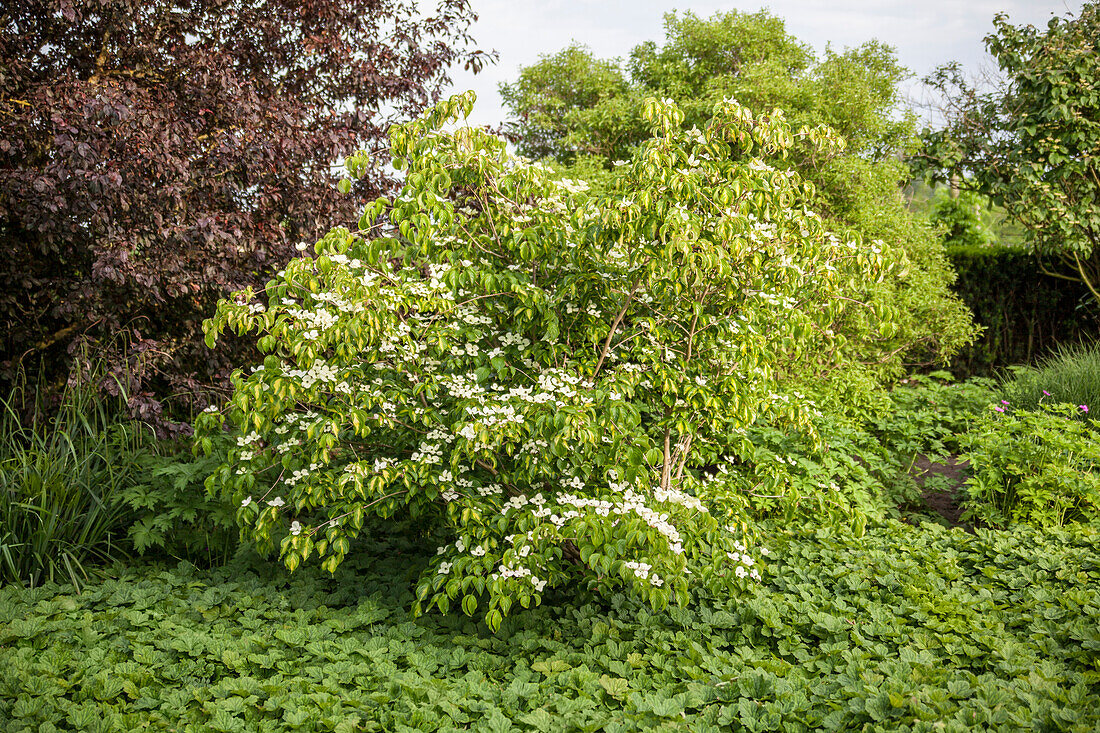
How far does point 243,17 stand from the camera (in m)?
4.83

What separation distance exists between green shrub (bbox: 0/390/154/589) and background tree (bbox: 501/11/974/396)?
4636 mm

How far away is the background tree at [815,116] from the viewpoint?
7121mm

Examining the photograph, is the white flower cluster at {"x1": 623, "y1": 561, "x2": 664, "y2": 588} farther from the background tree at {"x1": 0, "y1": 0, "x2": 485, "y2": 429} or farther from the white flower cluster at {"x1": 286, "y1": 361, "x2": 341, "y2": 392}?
the background tree at {"x1": 0, "y1": 0, "x2": 485, "y2": 429}

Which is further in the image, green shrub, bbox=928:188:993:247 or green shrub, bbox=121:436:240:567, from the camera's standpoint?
green shrub, bbox=928:188:993:247

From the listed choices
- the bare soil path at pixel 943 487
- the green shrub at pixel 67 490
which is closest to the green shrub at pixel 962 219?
the bare soil path at pixel 943 487

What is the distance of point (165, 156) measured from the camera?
155 inches

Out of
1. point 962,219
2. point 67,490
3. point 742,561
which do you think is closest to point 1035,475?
point 742,561

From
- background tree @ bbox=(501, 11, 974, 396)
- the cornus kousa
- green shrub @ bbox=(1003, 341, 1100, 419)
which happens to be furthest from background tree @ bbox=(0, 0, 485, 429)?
green shrub @ bbox=(1003, 341, 1100, 419)

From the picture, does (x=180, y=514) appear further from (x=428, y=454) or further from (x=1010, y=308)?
(x=1010, y=308)

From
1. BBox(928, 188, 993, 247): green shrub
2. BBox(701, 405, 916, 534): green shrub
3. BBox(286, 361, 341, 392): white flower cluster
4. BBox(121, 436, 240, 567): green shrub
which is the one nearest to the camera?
BBox(286, 361, 341, 392): white flower cluster

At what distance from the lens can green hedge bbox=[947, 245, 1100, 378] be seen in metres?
8.88

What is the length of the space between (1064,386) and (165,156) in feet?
21.6

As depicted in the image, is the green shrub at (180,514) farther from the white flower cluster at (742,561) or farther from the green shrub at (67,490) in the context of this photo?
the white flower cluster at (742,561)

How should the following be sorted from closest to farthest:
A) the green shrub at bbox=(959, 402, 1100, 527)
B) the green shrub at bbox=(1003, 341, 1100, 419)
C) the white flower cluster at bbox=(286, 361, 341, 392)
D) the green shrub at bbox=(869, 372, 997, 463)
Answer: the white flower cluster at bbox=(286, 361, 341, 392) → the green shrub at bbox=(959, 402, 1100, 527) → the green shrub at bbox=(869, 372, 997, 463) → the green shrub at bbox=(1003, 341, 1100, 419)
